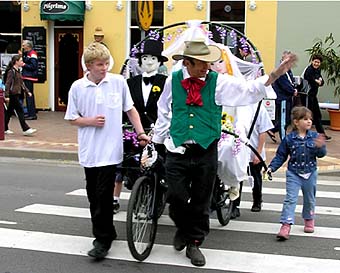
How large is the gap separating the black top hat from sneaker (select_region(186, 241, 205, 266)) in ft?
7.26

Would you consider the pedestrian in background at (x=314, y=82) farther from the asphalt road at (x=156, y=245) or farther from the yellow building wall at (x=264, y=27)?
the asphalt road at (x=156, y=245)

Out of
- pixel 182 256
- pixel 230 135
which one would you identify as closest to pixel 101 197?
pixel 182 256

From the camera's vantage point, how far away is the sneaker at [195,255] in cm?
507

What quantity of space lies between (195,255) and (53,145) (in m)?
7.13

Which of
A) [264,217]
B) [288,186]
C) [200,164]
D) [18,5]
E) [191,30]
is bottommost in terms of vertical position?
[264,217]

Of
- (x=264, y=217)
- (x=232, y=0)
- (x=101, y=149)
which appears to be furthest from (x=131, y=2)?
(x=101, y=149)

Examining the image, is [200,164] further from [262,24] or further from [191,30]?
[262,24]

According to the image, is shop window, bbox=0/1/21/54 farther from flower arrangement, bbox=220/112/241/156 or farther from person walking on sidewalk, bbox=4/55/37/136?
flower arrangement, bbox=220/112/241/156

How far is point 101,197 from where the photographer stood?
201 inches

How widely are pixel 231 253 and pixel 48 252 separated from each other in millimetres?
1712

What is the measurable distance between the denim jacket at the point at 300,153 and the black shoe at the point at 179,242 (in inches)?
50.8

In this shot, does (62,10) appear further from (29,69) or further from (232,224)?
(232,224)

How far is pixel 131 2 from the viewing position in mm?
16219

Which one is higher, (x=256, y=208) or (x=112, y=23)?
(x=112, y=23)
